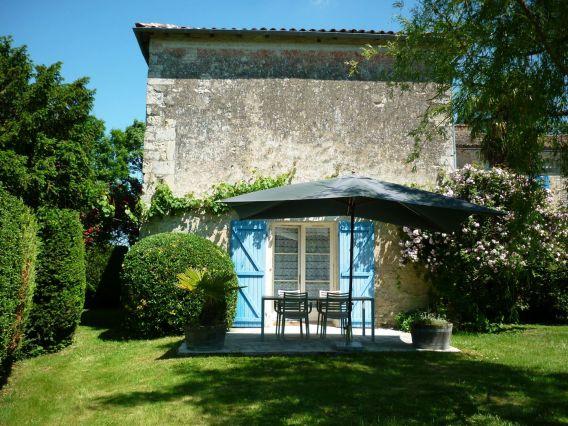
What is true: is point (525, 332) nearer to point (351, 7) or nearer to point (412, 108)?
point (412, 108)

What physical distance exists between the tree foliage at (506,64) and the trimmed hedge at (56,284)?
5.54 m

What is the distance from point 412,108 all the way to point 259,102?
3.02 m

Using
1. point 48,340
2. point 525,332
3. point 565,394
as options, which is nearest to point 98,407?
point 48,340

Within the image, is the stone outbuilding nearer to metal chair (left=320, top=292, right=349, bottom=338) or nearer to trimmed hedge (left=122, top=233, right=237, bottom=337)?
trimmed hedge (left=122, top=233, right=237, bottom=337)

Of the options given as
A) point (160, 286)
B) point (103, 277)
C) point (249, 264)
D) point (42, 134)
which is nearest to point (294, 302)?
point (249, 264)

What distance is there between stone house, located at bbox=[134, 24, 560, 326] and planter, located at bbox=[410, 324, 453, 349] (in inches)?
93.6

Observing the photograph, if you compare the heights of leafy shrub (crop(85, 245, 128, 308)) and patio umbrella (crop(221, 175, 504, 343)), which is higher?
patio umbrella (crop(221, 175, 504, 343))

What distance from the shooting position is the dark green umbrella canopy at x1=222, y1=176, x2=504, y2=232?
593 cm

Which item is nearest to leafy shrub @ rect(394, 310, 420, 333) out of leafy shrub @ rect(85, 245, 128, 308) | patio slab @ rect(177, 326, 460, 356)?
patio slab @ rect(177, 326, 460, 356)

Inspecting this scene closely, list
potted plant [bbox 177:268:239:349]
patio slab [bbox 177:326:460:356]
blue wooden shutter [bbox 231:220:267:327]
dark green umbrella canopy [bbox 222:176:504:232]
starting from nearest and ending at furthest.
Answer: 1. dark green umbrella canopy [bbox 222:176:504:232]
2. potted plant [bbox 177:268:239:349]
3. patio slab [bbox 177:326:460:356]
4. blue wooden shutter [bbox 231:220:267:327]

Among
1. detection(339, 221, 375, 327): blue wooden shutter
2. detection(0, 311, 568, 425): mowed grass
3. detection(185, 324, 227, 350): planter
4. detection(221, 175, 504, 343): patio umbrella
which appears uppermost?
detection(221, 175, 504, 343): patio umbrella

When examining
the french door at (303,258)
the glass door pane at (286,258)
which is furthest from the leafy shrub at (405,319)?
the glass door pane at (286,258)

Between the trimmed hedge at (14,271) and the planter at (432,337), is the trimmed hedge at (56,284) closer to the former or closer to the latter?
the trimmed hedge at (14,271)

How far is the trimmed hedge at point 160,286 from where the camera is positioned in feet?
25.4
